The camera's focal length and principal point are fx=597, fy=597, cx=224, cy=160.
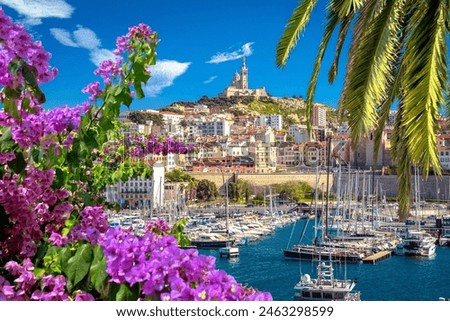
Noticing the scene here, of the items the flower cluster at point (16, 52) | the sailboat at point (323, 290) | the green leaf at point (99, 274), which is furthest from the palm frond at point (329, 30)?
the sailboat at point (323, 290)

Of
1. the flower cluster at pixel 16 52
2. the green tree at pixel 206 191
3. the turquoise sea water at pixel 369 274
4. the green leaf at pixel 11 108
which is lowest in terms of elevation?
the turquoise sea water at pixel 369 274

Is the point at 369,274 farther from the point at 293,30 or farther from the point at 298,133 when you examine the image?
the point at 298,133

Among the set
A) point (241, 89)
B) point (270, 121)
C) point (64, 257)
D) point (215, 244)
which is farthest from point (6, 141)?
point (241, 89)

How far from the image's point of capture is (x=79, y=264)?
1572 mm

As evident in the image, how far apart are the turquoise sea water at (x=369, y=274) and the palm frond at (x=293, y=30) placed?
595 inches

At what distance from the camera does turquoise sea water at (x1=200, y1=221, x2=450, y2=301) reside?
19.8 metres

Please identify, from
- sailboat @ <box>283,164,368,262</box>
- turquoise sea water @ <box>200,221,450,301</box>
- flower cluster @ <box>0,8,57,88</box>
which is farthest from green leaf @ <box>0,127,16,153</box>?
sailboat @ <box>283,164,368,262</box>

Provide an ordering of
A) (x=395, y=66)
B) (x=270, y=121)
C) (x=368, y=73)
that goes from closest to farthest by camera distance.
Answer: (x=368, y=73), (x=395, y=66), (x=270, y=121)

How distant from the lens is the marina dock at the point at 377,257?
2530cm

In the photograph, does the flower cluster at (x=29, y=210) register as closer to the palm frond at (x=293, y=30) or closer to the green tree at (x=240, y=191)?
the palm frond at (x=293, y=30)

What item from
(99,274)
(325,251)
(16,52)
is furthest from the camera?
(325,251)

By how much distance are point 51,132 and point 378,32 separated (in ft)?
6.10

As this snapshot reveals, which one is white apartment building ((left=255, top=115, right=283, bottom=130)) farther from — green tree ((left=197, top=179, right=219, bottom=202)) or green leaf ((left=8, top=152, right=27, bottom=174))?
green leaf ((left=8, top=152, right=27, bottom=174))

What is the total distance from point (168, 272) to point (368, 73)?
203 cm
